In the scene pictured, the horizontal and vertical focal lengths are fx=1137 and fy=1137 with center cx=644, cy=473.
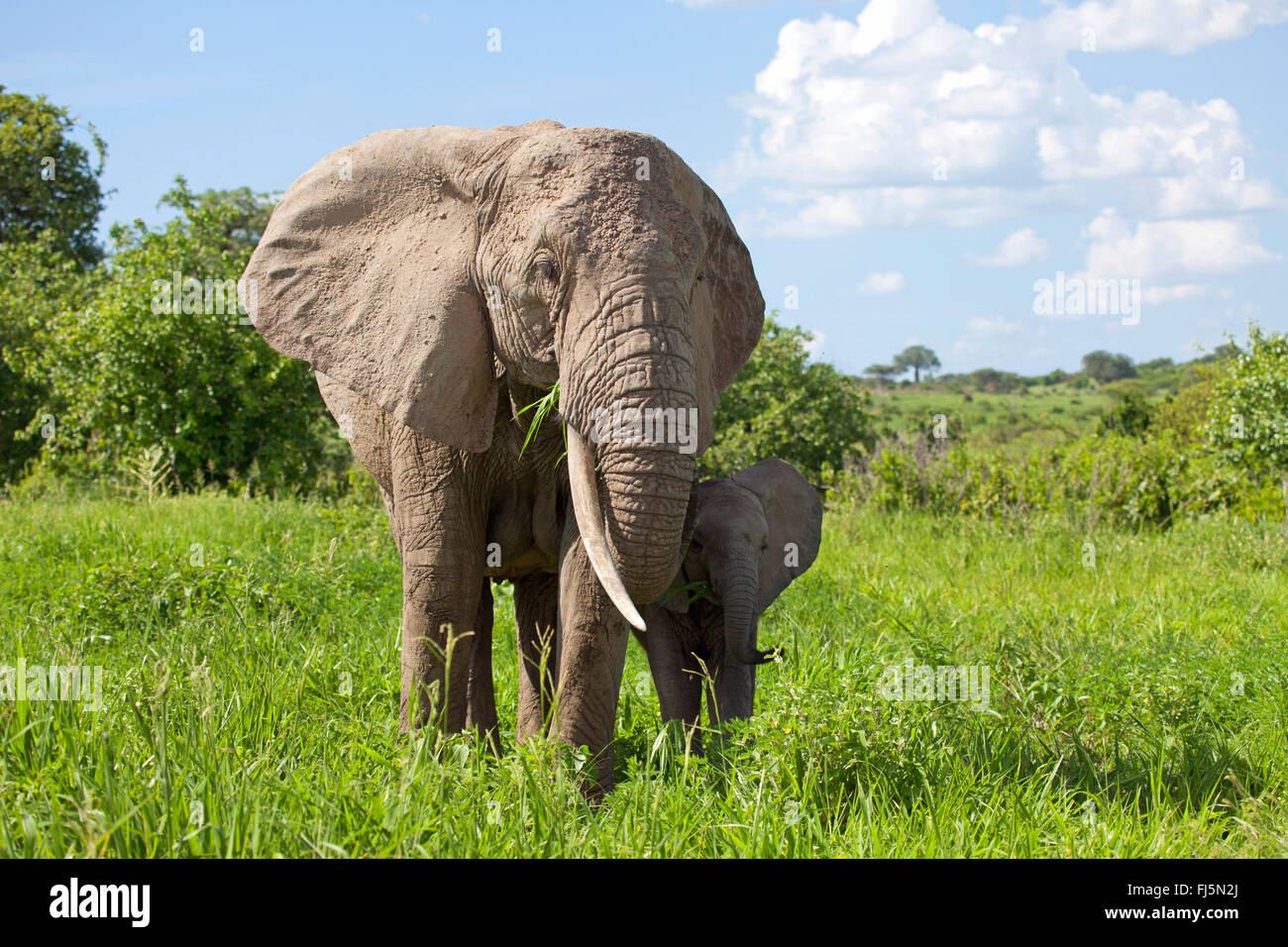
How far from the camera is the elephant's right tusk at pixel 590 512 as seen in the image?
362 cm

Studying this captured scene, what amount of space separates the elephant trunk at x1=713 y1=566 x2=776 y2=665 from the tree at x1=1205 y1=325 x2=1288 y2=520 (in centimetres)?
943

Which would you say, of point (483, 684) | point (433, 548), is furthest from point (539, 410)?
point (483, 684)

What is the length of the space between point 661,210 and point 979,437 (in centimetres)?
2998

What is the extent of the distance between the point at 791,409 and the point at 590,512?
45.0 feet

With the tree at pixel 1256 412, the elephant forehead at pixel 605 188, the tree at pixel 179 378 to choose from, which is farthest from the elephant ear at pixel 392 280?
the tree at pixel 1256 412

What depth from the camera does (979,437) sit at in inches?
1265

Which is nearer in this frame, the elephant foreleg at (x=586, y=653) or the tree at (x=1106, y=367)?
the elephant foreleg at (x=586, y=653)

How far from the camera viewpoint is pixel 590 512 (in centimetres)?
370

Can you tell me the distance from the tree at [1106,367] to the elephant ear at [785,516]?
293 feet

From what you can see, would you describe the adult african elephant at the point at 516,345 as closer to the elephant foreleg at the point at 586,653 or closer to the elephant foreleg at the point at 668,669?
the elephant foreleg at the point at 586,653
